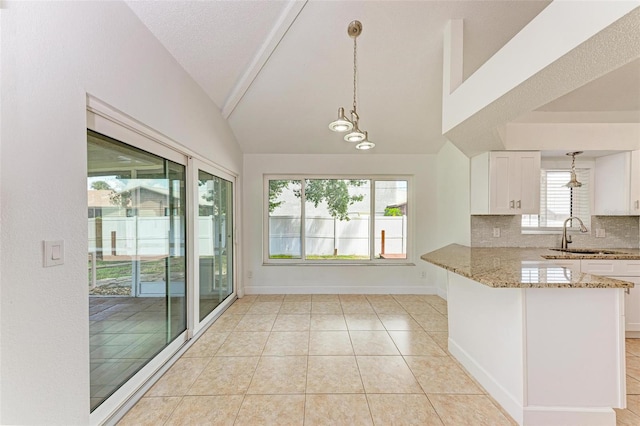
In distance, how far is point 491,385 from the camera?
2.08 metres

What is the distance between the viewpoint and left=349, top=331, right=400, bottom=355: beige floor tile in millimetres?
2772

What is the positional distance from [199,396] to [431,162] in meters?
4.42

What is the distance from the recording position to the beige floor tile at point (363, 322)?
3.36m

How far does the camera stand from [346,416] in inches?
74.3

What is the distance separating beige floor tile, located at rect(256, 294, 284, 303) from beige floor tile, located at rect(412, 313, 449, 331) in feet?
6.70

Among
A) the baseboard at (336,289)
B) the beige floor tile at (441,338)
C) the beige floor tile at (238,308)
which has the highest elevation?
the baseboard at (336,289)

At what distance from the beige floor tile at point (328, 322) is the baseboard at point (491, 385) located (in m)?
1.26

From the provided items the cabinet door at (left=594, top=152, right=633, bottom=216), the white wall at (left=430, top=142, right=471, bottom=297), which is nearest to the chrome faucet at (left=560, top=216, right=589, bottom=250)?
the cabinet door at (left=594, top=152, right=633, bottom=216)

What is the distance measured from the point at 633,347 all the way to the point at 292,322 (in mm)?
3571

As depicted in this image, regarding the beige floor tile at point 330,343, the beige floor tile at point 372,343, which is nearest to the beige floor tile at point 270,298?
the beige floor tile at point 330,343

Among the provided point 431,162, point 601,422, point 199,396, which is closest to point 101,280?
point 199,396

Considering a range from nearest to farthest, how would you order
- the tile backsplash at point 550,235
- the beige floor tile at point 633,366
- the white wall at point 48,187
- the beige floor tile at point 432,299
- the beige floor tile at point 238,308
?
the white wall at point 48,187
the beige floor tile at point 633,366
the tile backsplash at point 550,235
the beige floor tile at point 238,308
the beige floor tile at point 432,299

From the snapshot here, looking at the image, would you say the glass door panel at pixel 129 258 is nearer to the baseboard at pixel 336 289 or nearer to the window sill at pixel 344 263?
the baseboard at pixel 336 289

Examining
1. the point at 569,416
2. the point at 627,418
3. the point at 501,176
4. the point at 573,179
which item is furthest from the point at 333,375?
the point at 573,179
